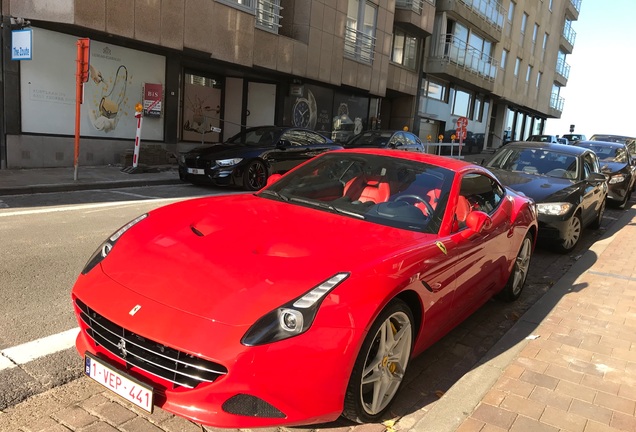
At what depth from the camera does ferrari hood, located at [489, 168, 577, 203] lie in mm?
6922

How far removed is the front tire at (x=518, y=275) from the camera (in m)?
4.76

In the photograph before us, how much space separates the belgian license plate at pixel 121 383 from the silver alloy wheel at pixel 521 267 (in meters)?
3.72

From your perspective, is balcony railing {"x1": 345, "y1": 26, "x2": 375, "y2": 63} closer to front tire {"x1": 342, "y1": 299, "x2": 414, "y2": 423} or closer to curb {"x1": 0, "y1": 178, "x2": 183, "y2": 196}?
curb {"x1": 0, "y1": 178, "x2": 183, "y2": 196}

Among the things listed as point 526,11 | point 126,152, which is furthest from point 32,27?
point 526,11

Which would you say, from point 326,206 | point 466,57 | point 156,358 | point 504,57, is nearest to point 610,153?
point 326,206

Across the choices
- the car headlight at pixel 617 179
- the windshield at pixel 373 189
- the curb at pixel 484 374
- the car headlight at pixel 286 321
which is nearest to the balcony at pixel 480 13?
the car headlight at pixel 617 179

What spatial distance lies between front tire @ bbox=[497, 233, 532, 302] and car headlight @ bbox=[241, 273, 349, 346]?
122 inches

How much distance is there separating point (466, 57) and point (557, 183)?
23.6 meters

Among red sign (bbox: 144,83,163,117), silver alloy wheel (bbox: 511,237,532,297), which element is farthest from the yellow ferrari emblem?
red sign (bbox: 144,83,163,117)

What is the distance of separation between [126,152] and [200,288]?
38.6 feet

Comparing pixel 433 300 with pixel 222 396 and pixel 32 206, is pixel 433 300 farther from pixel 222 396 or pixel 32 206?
pixel 32 206

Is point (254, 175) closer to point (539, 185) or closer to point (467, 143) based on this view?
point (539, 185)

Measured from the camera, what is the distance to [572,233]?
712 centimetres

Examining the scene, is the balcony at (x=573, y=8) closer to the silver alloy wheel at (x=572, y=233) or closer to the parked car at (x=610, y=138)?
the parked car at (x=610, y=138)
